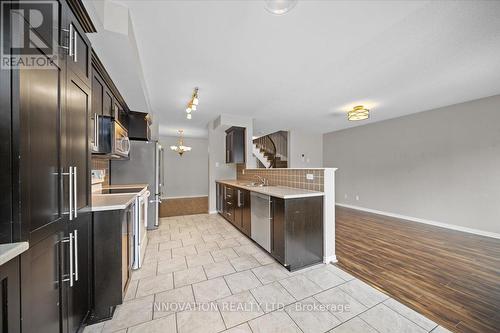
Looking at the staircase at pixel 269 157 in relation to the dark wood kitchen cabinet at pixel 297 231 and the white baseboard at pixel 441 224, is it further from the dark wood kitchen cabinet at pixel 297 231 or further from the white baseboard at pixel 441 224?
the dark wood kitchen cabinet at pixel 297 231

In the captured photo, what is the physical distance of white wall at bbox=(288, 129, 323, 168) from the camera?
22.7ft

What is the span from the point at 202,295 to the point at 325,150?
6604 mm

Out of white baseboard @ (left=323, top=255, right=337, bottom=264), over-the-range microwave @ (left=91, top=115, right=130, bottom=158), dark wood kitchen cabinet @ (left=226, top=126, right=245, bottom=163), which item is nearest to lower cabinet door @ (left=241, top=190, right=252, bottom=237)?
white baseboard @ (left=323, top=255, right=337, bottom=264)

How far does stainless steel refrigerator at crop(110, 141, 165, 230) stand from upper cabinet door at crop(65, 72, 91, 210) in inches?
88.1

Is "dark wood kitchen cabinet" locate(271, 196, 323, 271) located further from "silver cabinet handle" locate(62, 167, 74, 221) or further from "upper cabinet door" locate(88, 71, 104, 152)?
"upper cabinet door" locate(88, 71, 104, 152)

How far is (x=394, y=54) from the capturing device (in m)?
2.24

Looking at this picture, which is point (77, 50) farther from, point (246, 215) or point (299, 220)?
point (246, 215)

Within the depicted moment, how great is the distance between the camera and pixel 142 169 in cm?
360

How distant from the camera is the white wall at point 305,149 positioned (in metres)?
6.91

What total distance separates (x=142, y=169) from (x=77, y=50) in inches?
102

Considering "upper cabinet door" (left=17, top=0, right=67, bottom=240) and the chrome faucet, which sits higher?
"upper cabinet door" (left=17, top=0, right=67, bottom=240)

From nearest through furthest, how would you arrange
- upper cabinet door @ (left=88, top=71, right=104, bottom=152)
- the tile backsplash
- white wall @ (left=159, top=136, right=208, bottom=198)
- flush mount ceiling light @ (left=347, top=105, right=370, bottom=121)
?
upper cabinet door @ (left=88, top=71, right=104, bottom=152) → the tile backsplash → flush mount ceiling light @ (left=347, top=105, right=370, bottom=121) → white wall @ (left=159, top=136, right=208, bottom=198)

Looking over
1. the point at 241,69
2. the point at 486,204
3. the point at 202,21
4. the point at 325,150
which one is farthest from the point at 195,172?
the point at 486,204

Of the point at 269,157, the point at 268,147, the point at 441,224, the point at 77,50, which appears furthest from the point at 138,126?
the point at 441,224
